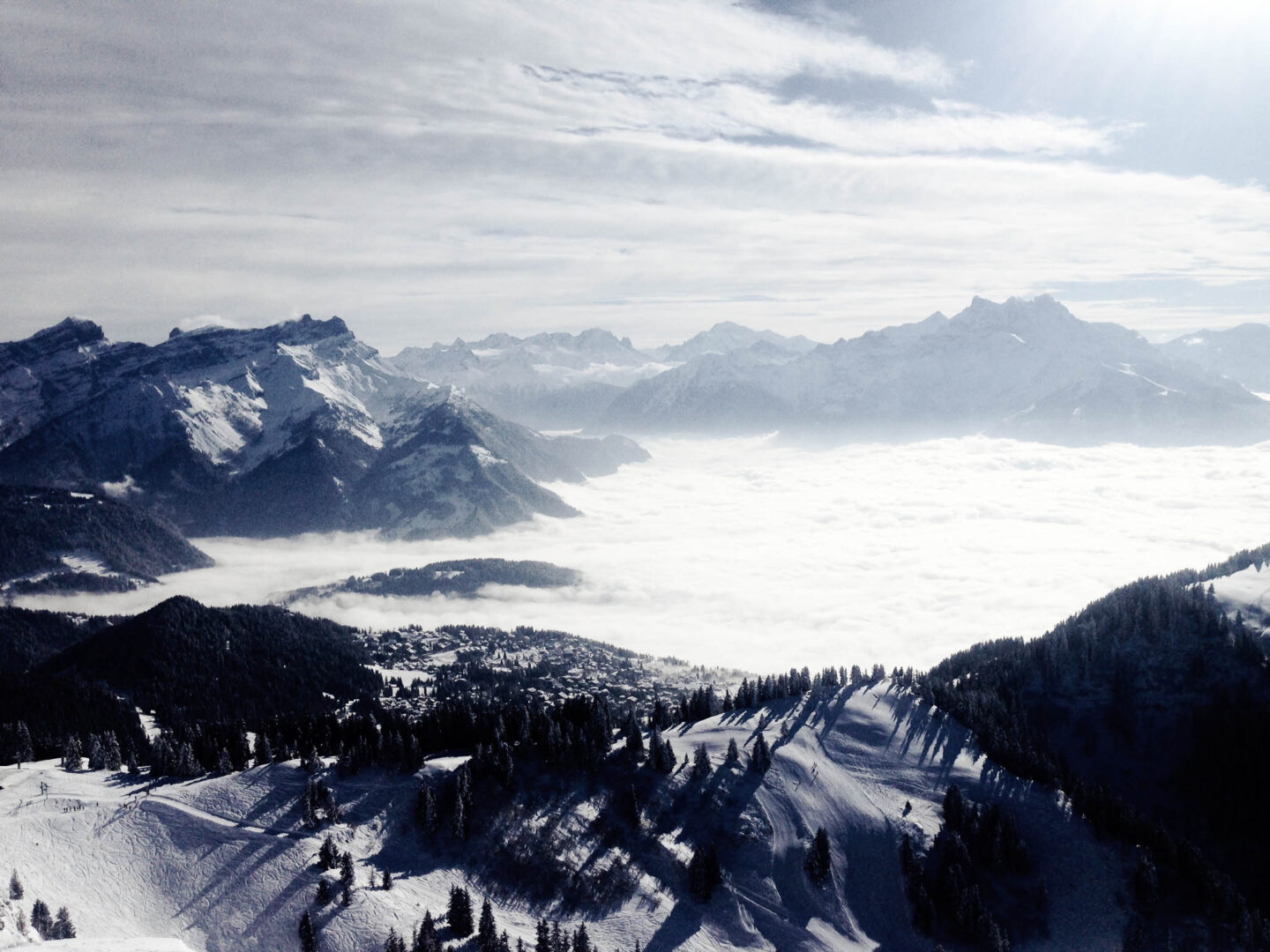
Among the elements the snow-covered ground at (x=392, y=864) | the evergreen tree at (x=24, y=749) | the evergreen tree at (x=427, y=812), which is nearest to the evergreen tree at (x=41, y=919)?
the snow-covered ground at (x=392, y=864)

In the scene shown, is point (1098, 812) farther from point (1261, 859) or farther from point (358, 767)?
point (358, 767)

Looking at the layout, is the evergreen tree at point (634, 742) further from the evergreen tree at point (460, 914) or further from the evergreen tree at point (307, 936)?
the evergreen tree at point (307, 936)

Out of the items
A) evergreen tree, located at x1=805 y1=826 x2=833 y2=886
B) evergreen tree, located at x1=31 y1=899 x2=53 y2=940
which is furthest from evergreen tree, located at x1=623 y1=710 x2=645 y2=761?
evergreen tree, located at x1=31 y1=899 x2=53 y2=940

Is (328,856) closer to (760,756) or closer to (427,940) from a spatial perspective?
(427,940)

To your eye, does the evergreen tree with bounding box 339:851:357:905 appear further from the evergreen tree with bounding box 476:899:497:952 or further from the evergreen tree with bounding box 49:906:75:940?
the evergreen tree with bounding box 49:906:75:940

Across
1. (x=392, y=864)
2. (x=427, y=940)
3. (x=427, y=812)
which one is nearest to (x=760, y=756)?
(x=427, y=812)

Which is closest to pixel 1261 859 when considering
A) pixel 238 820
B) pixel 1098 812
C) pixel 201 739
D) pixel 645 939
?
pixel 1098 812
